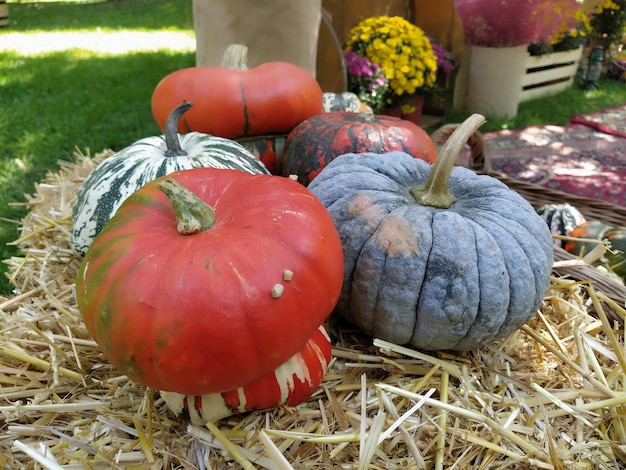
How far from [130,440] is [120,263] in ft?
1.40

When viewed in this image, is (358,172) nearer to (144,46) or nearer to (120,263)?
(120,263)

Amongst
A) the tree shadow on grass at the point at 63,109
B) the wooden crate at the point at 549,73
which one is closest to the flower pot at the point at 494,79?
the wooden crate at the point at 549,73

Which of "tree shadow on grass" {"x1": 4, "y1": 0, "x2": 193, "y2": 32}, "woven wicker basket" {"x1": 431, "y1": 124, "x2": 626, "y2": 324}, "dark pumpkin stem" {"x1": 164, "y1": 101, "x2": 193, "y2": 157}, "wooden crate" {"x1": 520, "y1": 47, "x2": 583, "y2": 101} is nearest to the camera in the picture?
"dark pumpkin stem" {"x1": 164, "y1": 101, "x2": 193, "y2": 157}

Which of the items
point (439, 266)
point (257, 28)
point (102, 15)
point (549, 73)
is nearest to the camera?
point (439, 266)

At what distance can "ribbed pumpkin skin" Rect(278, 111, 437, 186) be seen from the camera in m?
1.88

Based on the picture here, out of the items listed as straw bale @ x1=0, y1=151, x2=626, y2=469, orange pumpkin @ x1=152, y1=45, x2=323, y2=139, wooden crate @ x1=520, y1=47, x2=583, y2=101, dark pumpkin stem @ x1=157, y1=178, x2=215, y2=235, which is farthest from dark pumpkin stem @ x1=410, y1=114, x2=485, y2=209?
wooden crate @ x1=520, y1=47, x2=583, y2=101

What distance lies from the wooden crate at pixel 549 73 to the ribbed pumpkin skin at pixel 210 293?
4.98 metres

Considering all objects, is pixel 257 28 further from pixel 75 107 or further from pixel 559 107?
pixel 559 107

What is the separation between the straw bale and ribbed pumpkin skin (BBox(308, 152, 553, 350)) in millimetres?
98

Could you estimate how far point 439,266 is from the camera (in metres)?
1.25

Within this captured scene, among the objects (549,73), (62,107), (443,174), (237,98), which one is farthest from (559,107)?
(62,107)

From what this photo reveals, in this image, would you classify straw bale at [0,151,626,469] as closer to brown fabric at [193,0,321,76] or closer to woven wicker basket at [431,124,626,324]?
woven wicker basket at [431,124,626,324]

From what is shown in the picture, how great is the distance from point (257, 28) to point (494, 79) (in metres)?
3.11

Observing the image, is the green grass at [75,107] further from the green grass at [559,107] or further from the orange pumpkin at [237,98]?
the orange pumpkin at [237,98]
